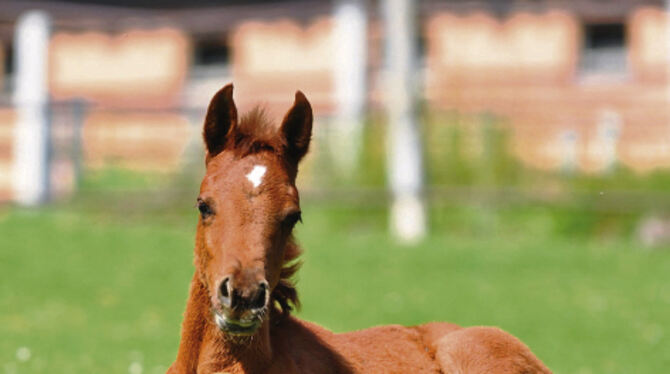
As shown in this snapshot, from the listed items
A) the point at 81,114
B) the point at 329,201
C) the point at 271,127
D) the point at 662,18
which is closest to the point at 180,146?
the point at 81,114

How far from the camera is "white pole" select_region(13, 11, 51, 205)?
19641 millimetres

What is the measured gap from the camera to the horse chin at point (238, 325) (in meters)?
4.31

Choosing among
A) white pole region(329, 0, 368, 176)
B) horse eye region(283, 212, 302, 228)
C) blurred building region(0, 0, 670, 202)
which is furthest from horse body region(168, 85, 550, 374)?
white pole region(329, 0, 368, 176)

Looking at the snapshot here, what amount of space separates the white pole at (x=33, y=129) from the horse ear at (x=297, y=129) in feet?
49.9

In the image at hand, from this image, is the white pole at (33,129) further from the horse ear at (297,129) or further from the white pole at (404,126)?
the horse ear at (297,129)

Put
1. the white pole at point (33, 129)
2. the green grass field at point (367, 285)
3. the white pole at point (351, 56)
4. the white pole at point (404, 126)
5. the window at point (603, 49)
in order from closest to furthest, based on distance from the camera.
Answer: the green grass field at point (367, 285)
the white pole at point (404, 126)
the white pole at point (33, 129)
the window at point (603, 49)
the white pole at point (351, 56)

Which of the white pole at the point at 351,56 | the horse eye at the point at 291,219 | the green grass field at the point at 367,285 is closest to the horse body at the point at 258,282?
the horse eye at the point at 291,219

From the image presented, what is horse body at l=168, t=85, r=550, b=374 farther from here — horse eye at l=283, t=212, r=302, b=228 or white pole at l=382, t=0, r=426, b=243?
white pole at l=382, t=0, r=426, b=243

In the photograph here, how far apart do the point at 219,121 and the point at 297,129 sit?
15.2 inches

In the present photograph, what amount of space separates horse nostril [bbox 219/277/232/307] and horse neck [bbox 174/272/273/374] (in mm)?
524

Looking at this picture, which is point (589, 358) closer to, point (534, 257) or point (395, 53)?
point (534, 257)

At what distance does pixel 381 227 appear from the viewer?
18359 millimetres

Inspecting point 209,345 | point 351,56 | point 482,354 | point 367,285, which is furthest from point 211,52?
point 209,345

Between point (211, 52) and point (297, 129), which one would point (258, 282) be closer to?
point (297, 129)
